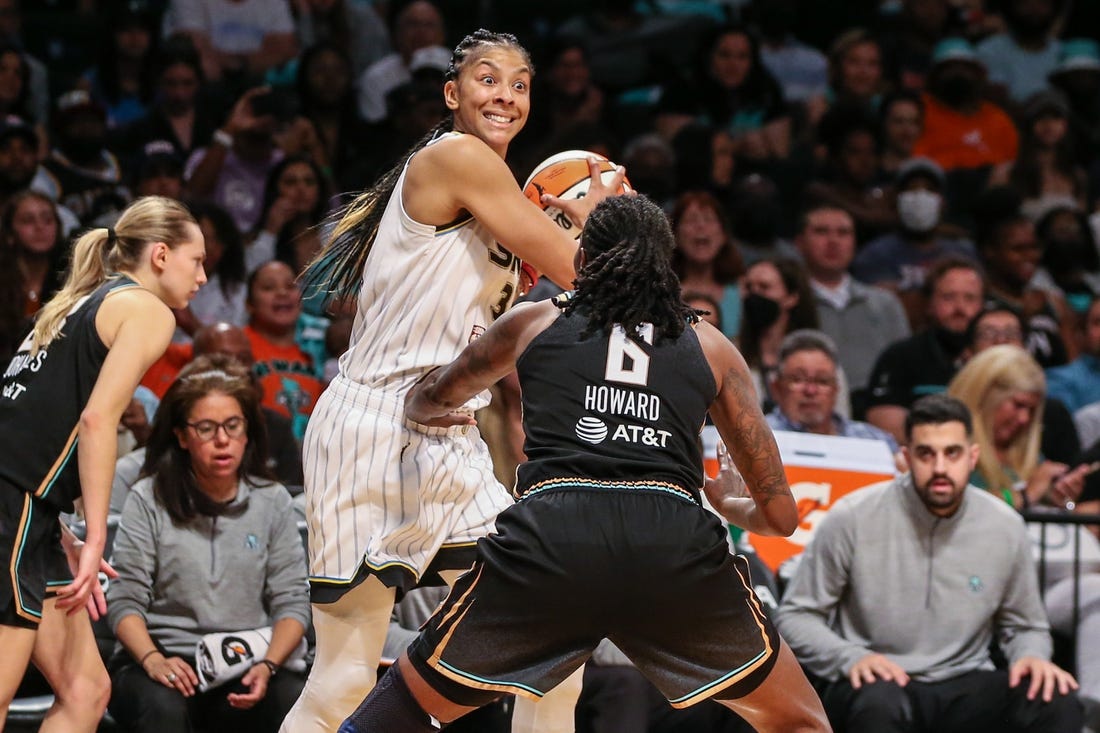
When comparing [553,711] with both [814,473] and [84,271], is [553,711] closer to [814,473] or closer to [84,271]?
[84,271]

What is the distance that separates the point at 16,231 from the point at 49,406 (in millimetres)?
3116

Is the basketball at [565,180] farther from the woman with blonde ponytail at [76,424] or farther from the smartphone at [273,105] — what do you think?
the smartphone at [273,105]

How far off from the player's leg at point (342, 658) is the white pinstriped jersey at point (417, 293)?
1.76 feet

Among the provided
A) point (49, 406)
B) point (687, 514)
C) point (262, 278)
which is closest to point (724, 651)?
point (687, 514)

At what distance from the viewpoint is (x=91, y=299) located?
4559 mm

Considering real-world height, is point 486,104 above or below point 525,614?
above

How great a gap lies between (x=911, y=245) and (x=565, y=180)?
5.11 metres

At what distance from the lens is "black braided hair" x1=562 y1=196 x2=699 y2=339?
11.7 ft

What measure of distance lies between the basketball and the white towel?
1.90 m

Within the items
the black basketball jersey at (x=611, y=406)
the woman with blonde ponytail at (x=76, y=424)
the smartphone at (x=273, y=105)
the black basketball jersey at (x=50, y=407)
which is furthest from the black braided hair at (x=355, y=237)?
the smartphone at (x=273, y=105)

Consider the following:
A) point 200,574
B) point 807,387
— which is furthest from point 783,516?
point 807,387

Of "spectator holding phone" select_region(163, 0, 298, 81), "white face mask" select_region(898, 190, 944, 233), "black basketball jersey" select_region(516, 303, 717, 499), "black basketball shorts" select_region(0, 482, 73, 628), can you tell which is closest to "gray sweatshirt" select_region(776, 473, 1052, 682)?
"black basketball jersey" select_region(516, 303, 717, 499)

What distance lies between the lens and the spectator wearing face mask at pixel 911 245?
352 inches

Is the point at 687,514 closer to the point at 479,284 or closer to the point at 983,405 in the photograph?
the point at 479,284
